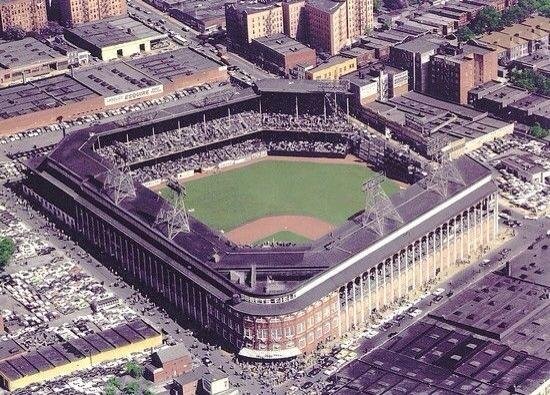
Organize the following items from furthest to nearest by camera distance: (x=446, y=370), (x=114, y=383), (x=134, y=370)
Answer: (x=134, y=370) < (x=446, y=370) < (x=114, y=383)

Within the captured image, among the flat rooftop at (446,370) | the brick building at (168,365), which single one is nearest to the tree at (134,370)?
the brick building at (168,365)

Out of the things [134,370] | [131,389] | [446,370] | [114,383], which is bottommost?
[446,370]

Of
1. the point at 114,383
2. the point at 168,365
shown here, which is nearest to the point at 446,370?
the point at 168,365

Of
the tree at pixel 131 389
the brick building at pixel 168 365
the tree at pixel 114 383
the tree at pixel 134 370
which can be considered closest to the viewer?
the tree at pixel 131 389

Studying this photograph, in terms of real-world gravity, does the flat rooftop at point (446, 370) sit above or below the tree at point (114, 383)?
below

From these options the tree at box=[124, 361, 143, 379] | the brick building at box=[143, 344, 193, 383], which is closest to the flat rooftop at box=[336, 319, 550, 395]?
the brick building at box=[143, 344, 193, 383]

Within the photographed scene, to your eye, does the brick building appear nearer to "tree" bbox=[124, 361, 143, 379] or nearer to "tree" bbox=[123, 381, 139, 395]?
"tree" bbox=[124, 361, 143, 379]

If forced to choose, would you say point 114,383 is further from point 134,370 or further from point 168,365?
point 168,365

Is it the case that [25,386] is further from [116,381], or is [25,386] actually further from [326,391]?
[326,391]

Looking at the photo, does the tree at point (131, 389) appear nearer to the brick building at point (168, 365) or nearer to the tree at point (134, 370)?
the tree at point (134, 370)

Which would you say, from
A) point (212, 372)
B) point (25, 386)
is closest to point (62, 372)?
point (25, 386)
